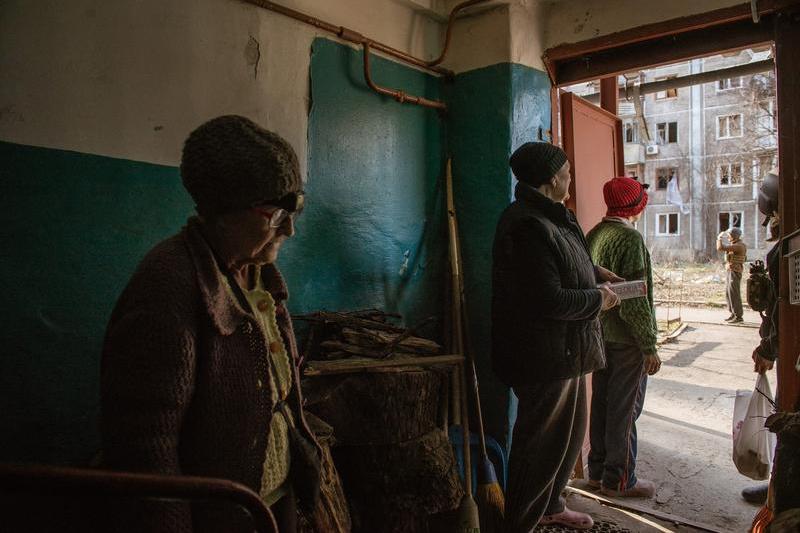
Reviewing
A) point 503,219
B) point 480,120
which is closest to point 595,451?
point 503,219

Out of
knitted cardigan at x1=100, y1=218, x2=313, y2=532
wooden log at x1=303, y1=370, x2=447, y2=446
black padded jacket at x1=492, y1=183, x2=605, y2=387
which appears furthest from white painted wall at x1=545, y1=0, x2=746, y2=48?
knitted cardigan at x1=100, y1=218, x2=313, y2=532

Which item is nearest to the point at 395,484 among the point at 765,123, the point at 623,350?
the point at 623,350

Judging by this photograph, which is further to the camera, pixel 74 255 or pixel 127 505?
pixel 74 255

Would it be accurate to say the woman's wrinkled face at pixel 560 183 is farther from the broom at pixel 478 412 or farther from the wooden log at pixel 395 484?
the wooden log at pixel 395 484

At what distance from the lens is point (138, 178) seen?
2.18m

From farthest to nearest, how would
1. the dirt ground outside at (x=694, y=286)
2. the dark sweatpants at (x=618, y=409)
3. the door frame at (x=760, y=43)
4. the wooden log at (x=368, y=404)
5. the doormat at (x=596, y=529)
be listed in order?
the dirt ground outside at (x=694, y=286)
the dark sweatpants at (x=618, y=409)
the doormat at (x=596, y=529)
the door frame at (x=760, y=43)
the wooden log at (x=368, y=404)

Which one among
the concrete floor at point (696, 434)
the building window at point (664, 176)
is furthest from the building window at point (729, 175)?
the concrete floor at point (696, 434)

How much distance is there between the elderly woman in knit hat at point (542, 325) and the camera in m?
2.61

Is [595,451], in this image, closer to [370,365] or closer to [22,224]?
[370,365]

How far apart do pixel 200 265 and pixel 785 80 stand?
3382 millimetres

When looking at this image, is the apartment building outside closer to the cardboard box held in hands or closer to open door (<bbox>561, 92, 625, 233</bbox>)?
open door (<bbox>561, 92, 625, 233</bbox>)

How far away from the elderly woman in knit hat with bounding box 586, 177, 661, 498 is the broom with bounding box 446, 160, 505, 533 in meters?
0.97

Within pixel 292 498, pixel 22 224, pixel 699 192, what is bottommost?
pixel 292 498

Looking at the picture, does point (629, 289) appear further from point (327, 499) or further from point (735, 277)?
point (735, 277)
